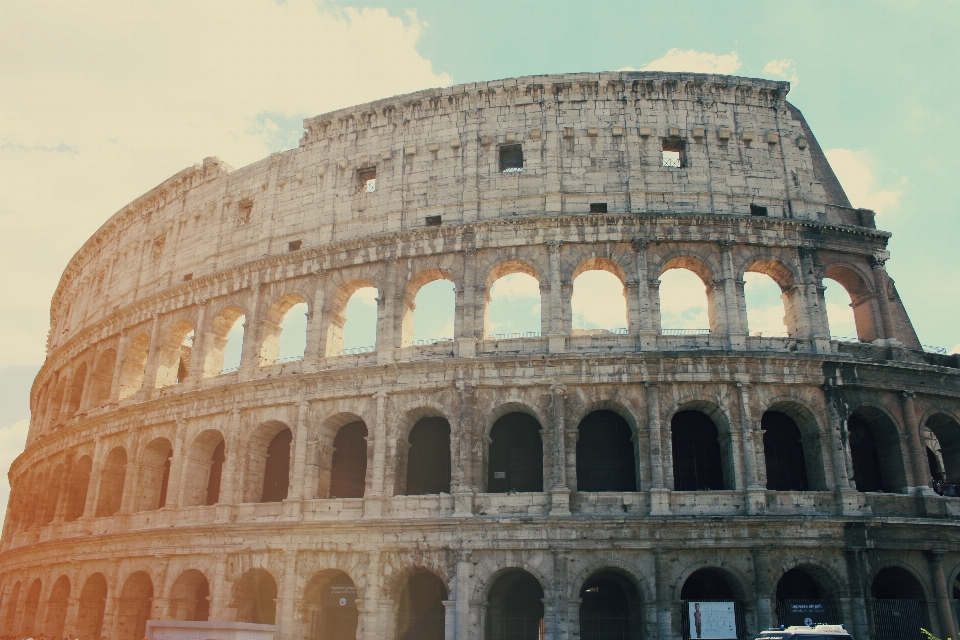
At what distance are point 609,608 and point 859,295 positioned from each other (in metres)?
12.8

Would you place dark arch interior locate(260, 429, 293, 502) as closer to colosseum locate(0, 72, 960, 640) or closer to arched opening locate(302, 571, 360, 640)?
colosseum locate(0, 72, 960, 640)

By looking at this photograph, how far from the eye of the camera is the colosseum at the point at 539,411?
19.3m

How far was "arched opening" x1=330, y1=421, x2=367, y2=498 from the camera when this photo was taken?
23.0 m

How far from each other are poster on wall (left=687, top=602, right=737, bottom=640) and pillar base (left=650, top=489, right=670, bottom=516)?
2.37m

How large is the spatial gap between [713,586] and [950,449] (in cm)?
911

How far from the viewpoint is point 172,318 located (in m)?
28.0

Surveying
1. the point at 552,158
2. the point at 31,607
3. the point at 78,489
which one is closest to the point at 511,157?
the point at 552,158

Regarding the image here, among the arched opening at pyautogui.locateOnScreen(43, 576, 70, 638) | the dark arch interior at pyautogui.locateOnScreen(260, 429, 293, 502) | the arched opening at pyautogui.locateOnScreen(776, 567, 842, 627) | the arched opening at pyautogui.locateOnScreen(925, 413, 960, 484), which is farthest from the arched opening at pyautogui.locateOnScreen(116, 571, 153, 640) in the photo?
the arched opening at pyautogui.locateOnScreen(925, 413, 960, 484)

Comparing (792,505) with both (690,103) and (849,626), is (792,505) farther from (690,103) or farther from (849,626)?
(690,103)

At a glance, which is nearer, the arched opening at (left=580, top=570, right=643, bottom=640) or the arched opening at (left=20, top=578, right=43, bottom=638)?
the arched opening at (left=580, top=570, right=643, bottom=640)

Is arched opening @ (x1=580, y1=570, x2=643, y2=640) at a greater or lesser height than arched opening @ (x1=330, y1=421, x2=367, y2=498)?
lesser

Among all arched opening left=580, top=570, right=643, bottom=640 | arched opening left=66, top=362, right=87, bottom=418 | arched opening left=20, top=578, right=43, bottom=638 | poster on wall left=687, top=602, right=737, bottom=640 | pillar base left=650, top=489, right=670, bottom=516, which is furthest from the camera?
arched opening left=66, top=362, right=87, bottom=418

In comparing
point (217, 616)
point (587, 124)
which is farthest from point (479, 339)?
point (217, 616)

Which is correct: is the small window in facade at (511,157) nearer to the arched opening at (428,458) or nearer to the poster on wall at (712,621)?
the arched opening at (428,458)
